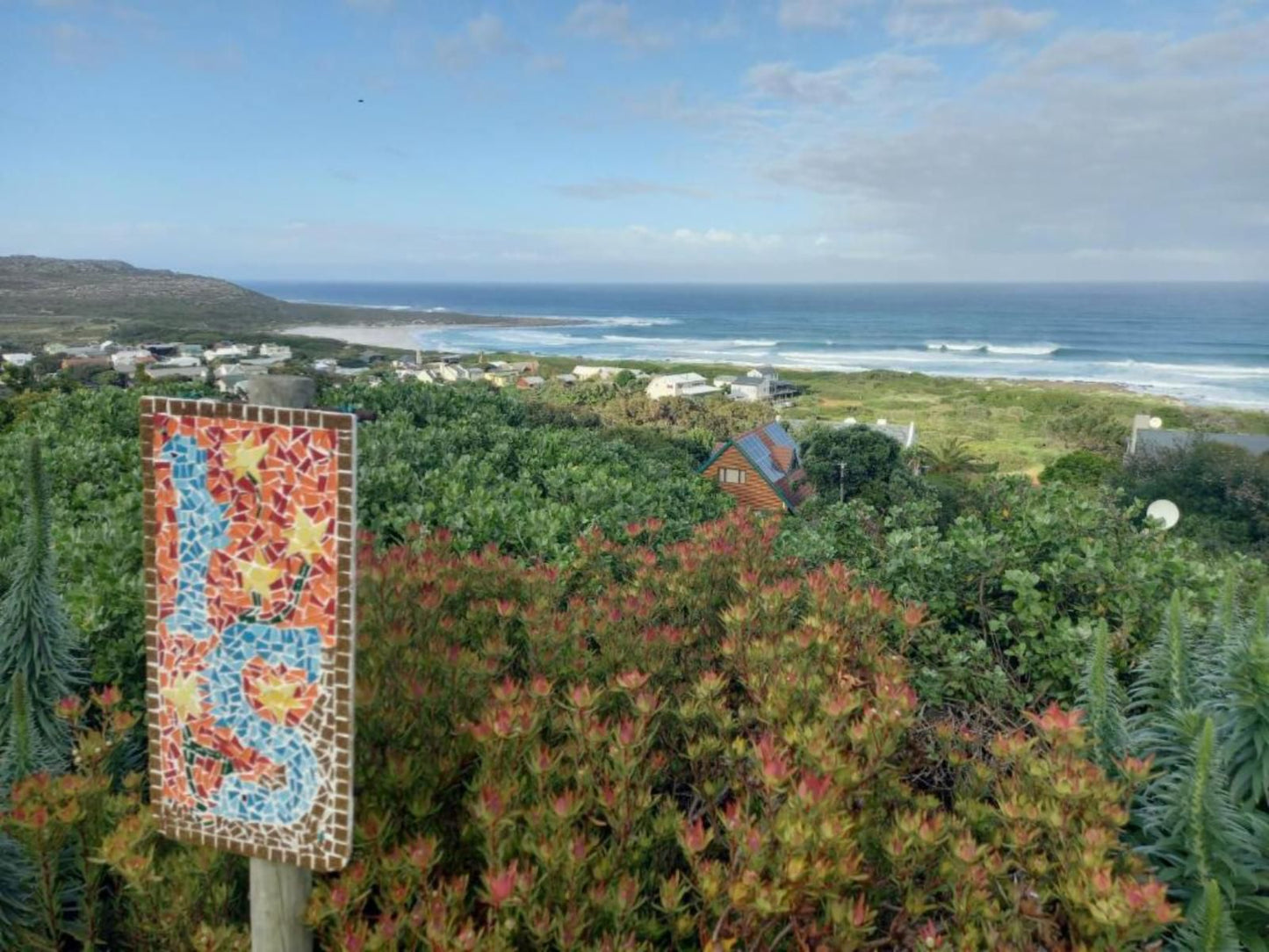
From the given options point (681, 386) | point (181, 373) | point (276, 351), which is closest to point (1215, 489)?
point (181, 373)

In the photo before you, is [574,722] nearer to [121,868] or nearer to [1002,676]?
[121,868]

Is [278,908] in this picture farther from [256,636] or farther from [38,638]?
[38,638]

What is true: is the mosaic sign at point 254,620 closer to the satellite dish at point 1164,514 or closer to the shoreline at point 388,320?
the satellite dish at point 1164,514

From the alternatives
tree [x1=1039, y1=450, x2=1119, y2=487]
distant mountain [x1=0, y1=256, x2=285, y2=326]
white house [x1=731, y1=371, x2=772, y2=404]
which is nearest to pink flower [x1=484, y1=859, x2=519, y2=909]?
tree [x1=1039, y1=450, x2=1119, y2=487]

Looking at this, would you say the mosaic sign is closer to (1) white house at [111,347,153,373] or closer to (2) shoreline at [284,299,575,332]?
(1) white house at [111,347,153,373]

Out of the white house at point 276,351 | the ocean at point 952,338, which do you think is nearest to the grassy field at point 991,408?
the ocean at point 952,338
